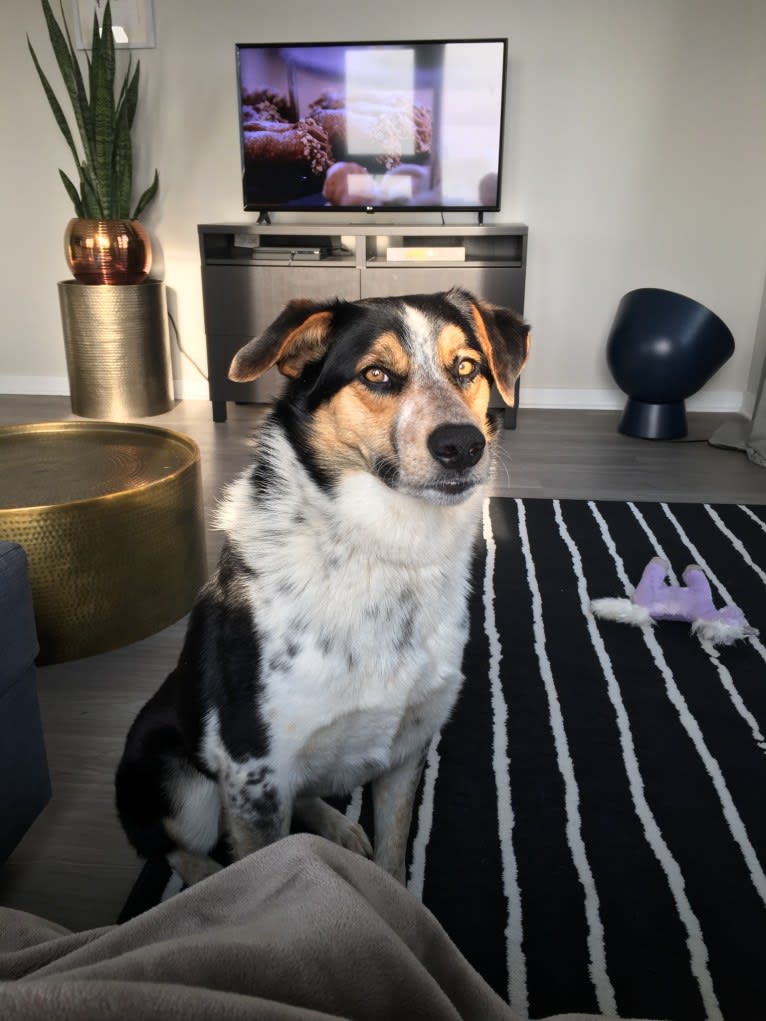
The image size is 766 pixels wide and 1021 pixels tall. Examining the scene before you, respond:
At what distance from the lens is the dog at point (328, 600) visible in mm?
1054

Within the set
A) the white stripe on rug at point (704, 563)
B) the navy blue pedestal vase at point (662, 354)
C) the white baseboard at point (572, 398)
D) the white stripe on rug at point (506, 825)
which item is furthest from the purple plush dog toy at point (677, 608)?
the white baseboard at point (572, 398)

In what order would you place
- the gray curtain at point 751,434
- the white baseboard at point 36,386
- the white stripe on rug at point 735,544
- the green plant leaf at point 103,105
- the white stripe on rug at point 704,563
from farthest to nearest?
the white baseboard at point 36,386
the green plant leaf at point 103,105
the gray curtain at point 751,434
the white stripe on rug at point 735,544
the white stripe on rug at point 704,563

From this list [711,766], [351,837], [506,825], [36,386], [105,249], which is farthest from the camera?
[36,386]

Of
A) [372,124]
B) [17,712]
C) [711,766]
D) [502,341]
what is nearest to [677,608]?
[711,766]

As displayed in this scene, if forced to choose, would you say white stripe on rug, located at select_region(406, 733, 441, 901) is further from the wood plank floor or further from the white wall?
the white wall

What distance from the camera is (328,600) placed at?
3.54 ft

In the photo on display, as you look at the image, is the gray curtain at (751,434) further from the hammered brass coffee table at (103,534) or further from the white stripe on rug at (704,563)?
the hammered brass coffee table at (103,534)

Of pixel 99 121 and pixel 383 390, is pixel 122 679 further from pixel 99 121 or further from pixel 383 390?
pixel 99 121

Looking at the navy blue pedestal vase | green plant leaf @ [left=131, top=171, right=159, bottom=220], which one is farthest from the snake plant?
the navy blue pedestal vase

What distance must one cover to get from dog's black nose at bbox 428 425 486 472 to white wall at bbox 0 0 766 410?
343 centimetres

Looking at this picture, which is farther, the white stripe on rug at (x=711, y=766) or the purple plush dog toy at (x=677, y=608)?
the purple plush dog toy at (x=677, y=608)

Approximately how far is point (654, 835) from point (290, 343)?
3.40ft

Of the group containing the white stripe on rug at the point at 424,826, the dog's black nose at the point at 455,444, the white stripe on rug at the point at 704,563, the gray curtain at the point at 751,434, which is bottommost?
the white stripe on rug at the point at 424,826

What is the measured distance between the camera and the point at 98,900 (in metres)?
1.22
